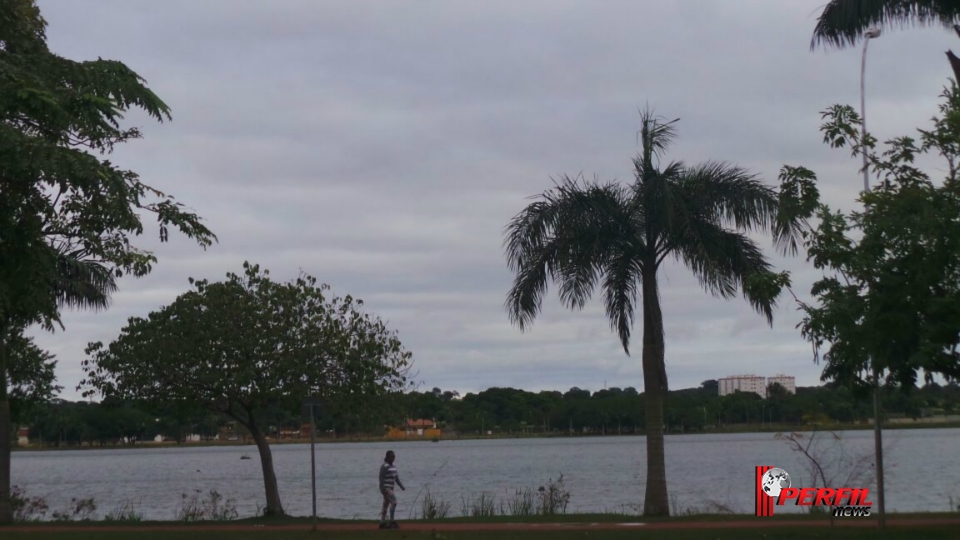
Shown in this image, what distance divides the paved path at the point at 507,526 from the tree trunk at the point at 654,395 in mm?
1559

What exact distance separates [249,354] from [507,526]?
8104 mm

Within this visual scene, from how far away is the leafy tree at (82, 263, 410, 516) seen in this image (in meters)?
26.9

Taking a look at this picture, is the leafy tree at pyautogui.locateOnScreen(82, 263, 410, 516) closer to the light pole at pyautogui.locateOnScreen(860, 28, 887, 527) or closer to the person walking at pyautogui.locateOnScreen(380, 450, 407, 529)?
the person walking at pyautogui.locateOnScreen(380, 450, 407, 529)

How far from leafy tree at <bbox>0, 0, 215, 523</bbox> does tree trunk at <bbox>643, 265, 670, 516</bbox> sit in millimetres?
11183

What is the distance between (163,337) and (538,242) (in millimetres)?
9636

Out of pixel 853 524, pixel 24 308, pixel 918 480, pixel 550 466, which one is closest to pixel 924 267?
pixel 853 524

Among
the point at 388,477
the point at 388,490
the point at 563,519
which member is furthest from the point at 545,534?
the point at 388,477

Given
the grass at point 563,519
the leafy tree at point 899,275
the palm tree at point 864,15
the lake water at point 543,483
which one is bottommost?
the lake water at point 543,483

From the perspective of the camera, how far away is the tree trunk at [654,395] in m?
23.7

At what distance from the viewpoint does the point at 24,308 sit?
15.6 metres

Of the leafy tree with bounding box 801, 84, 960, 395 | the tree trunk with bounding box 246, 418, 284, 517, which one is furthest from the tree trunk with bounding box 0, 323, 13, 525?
the leafy tree with bounding box 801, 84, 960, 395

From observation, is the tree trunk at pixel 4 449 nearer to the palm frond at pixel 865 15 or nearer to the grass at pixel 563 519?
the grass at pixel 563 519

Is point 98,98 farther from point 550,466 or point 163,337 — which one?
point 550,466

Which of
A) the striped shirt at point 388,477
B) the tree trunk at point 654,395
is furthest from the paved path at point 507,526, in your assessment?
the tree trunk at point 654,395
